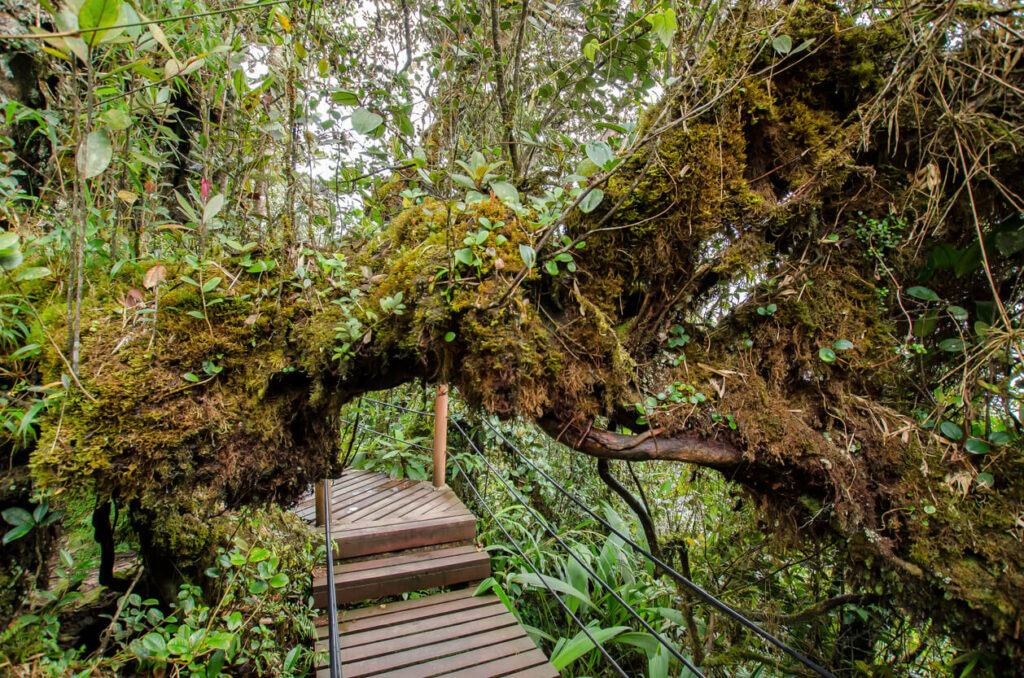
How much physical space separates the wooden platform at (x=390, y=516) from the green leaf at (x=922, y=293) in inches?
111

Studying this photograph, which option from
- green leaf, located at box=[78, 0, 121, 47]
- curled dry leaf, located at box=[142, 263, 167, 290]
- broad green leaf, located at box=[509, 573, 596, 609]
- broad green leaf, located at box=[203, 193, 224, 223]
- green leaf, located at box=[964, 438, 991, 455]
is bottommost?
broad green leaf, located at box=[509, 573, 596, 609]

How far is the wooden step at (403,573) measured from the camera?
8.91 ft

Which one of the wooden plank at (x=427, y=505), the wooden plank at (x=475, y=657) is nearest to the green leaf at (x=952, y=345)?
the wooden plank at (x=475, y=657)

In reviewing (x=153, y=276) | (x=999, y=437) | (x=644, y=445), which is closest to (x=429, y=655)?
(x=644, y=445)

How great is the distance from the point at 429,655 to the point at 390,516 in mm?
977

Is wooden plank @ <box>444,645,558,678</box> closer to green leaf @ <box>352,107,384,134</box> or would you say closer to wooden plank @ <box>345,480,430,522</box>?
wooden plank @ <box>345,480,430,522</box>

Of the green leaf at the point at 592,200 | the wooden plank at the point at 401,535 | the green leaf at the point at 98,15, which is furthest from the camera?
the wooden plank at the point at 401,535

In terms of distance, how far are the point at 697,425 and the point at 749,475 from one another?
0.26 m

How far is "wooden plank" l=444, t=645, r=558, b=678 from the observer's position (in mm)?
→ 2393

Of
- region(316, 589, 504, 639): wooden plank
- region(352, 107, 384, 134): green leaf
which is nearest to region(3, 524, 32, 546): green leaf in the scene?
region(352, 107, 384, 134): green leaf

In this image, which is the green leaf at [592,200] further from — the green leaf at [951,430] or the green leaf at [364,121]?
the green leaf at [951,430]

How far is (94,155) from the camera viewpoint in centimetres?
89

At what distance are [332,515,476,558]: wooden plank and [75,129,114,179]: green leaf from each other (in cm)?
251

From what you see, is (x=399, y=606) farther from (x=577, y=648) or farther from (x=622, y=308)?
(x=622, y=308)
